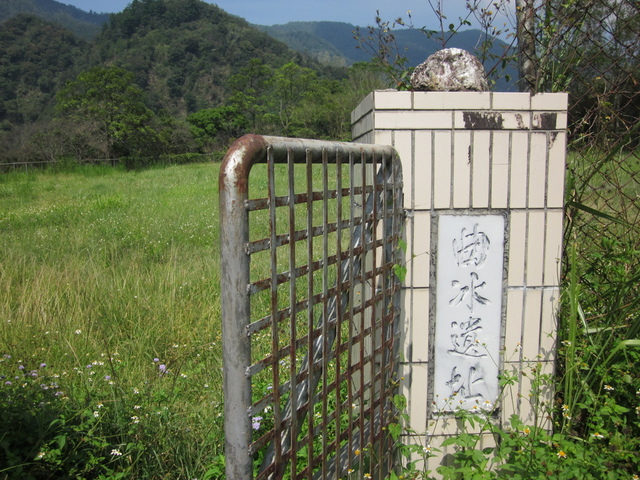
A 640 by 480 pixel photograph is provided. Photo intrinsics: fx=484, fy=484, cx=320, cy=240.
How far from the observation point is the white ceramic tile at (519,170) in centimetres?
187

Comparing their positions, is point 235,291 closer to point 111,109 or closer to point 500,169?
point 500,169

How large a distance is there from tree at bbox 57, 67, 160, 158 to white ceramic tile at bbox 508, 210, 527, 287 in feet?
92.7

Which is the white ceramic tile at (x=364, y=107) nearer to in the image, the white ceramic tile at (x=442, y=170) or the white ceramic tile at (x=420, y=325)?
the white ceramic tile at (x=442, y=170)

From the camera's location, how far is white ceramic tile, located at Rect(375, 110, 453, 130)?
1818 millimetres

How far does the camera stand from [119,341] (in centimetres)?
311

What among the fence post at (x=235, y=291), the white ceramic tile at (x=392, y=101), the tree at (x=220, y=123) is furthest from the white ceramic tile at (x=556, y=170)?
the tree at (x=220, y=123)

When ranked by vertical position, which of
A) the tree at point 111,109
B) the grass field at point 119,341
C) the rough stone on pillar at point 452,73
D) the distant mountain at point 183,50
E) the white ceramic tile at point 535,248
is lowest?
the grass field at point 119,341

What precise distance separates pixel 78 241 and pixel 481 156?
5080 millimetres

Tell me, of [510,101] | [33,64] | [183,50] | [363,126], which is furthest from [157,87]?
[510,101]

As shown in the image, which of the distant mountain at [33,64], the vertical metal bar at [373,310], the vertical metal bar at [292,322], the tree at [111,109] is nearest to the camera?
the vertical metal bar at [292,322]

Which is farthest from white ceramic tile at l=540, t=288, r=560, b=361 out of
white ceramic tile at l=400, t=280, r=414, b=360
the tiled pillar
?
white ceramic tile at l=400, t=280, r=414, b=360

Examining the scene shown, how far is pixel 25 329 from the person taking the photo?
3.06m

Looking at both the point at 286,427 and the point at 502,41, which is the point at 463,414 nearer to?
the point at 286,427

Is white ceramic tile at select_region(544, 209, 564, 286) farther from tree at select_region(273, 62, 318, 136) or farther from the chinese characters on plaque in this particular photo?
tree at select_region(273, 62, 318, 136)
